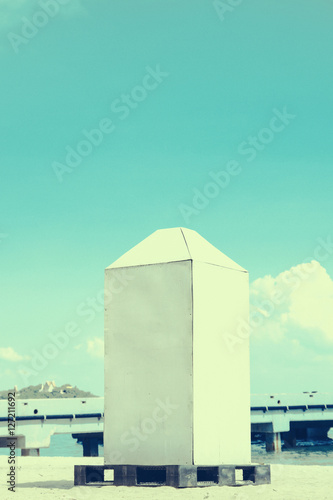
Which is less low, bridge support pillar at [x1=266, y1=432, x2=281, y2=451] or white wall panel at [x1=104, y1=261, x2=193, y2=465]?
white wall panel at [x1=104, y1=261, x2=193, y2=465]

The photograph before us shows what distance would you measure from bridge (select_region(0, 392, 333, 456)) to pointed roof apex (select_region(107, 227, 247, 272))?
18062 millimetres

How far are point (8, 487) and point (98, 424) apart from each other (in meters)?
27.1

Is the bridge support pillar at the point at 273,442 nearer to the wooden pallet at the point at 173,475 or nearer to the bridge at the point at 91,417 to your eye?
the bridge at the point at 91,417

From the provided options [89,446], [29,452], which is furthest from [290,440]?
[29,452]

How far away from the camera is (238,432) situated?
53.7 ft

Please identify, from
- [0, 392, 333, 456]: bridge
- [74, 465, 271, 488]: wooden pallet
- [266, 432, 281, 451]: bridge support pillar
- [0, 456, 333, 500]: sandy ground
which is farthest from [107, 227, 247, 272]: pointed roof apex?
[266, 432, 281, 451]: bridge support pillar

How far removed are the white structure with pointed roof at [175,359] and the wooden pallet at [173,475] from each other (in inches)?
6.9

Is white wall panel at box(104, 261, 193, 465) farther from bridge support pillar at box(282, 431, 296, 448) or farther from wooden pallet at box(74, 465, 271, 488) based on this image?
bridge support pillar at box(282, 431, 296, 448)

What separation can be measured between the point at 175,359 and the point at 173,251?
2.36 metres

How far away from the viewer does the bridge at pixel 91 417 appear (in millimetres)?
40344

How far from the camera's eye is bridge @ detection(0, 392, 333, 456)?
132 feet

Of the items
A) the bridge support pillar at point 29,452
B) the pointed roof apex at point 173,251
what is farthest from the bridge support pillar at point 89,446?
the pointed roof apex at point 173,251

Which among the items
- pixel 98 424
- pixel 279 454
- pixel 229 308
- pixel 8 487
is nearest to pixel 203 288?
pixel 229 308

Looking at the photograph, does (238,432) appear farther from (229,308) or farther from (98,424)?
(98,424)
